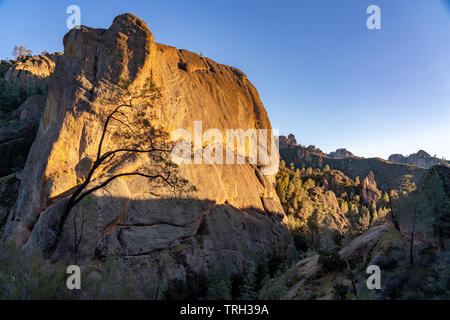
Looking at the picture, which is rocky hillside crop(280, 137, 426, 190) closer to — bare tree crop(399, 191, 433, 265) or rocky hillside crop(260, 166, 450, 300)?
rocky hillside crop(260, 166, 450, 300)

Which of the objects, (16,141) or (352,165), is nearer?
(16,141)

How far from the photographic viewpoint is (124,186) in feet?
49.3

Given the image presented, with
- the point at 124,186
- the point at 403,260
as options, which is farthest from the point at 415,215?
the point at 124,186

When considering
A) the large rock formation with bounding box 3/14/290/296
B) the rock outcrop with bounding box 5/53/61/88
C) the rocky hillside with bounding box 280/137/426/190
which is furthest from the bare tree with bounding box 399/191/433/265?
the rocky hillside with bounding box 280/137/426/190

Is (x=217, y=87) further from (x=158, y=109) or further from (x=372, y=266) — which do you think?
(x=372, y=266)

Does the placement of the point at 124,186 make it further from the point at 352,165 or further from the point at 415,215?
the point at 352,165

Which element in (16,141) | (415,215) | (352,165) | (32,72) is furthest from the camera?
(352,165)

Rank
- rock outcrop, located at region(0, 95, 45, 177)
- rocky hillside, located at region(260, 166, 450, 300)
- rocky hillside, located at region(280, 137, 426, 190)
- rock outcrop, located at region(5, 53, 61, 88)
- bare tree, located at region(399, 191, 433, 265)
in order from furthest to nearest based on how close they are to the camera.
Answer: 1. rocky hillside, located at region(280, 137, 426, 190)
2. rock outcrop, located at region(5, 53, 61, 88)
3. rock outcrop, located at region(0, 95, 45, 177)
4. bare tree, located at region(399, 191, 433, 265)
5. rocky hillside, located at region(260, 166, 450, 300)

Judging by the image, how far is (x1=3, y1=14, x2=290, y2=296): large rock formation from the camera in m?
13.3

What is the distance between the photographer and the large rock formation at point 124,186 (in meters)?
13.3

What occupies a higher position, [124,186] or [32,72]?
[32,72]

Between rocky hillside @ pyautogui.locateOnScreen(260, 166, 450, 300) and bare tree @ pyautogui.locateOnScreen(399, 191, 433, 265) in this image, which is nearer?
rocky hillside @ pyautogui.locateOnScreen(260, 166, 450, 300)
